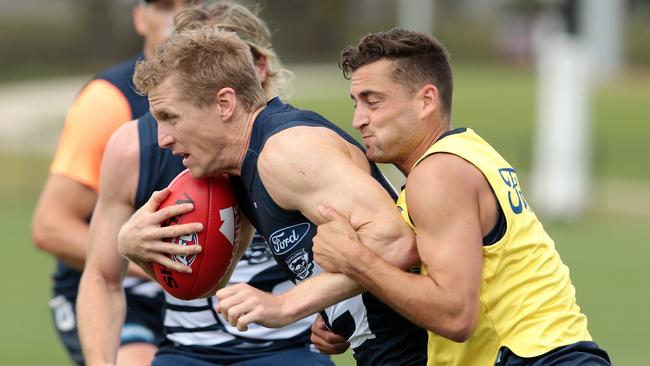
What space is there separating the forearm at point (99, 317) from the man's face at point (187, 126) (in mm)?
927

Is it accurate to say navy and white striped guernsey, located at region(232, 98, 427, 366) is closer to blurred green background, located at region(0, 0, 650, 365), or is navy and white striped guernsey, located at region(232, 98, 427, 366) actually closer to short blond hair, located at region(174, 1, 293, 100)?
short blond hair, located at region(174, 1, 293, 100)

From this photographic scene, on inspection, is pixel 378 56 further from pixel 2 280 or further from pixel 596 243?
pixel 596 243

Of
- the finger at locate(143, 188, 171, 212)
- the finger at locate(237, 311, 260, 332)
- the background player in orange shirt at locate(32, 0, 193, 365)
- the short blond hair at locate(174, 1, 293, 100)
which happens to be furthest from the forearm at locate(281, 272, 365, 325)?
the background player in orange shirt at locate(32, 0, 193, 365)

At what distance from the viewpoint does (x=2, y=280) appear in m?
14.3

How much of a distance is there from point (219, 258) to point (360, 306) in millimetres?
572

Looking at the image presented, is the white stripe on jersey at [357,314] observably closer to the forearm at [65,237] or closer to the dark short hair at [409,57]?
the dark short hair at [409,57]

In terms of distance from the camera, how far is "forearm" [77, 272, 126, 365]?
5312 mm

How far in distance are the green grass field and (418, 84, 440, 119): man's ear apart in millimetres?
5261

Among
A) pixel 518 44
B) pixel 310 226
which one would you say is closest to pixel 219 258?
pixel 310 226

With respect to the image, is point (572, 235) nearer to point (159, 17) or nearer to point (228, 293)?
point (159, 17)

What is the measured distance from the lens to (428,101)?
4.63 metres

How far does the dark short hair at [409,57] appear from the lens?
4.61m

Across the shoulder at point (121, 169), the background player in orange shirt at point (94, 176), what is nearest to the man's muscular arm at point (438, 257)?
the shoulder at point (121, 169)

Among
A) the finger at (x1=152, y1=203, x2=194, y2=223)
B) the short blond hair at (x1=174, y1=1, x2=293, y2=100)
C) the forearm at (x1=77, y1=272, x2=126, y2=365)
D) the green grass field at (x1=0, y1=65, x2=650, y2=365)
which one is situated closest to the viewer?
the finger at (x1=152, y1=203, x2=194, y2=223)
